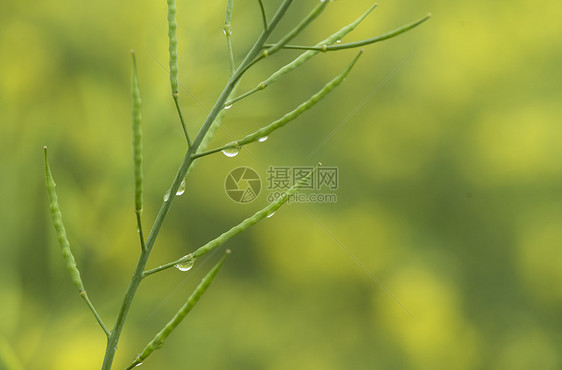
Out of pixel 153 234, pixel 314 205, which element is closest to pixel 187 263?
pixel 153 234

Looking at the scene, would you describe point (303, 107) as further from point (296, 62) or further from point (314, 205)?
point (314, 205)

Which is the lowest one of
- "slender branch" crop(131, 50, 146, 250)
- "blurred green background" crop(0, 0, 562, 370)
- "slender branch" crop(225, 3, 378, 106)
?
"blurred green background" crop(0, 0, 562, 370)

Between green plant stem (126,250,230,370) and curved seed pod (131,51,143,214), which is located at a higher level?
curved seed pod (131,51,143,214)

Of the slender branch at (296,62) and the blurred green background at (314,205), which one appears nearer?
the slender branch at (296,62)

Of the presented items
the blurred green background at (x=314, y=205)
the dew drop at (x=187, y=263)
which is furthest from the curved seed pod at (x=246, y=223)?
the blurred green background at (x=314, y=205)

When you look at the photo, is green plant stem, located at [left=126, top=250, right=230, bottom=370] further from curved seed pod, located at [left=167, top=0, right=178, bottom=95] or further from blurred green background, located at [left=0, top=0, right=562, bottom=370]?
blurred green background, located at [left=0, top=0, right=562, bottom=370]

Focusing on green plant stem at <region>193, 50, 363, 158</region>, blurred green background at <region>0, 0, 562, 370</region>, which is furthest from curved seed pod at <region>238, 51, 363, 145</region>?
blurred green background at <region>0, 0, 562, 370</region>

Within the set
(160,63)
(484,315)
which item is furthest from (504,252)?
(160,63)

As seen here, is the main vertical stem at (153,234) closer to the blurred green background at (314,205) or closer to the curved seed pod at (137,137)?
the curved seed pod at (137,137)
